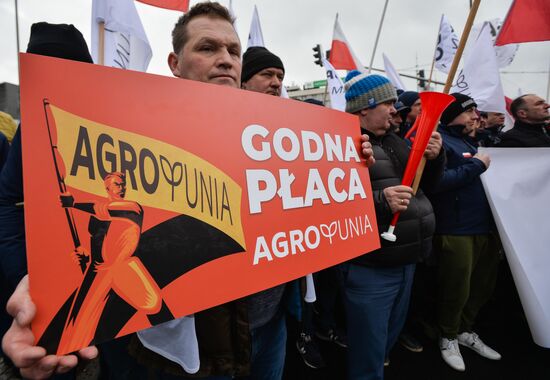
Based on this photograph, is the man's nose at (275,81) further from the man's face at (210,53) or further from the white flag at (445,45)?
the white flag at (445,45)

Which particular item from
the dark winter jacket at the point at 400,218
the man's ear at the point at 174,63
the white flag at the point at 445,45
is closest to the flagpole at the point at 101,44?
the man's ear at the point at 174,63

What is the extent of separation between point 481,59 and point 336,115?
2408mm

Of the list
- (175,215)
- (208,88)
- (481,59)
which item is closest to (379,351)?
(175,215)

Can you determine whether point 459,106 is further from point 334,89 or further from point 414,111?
point 334,89

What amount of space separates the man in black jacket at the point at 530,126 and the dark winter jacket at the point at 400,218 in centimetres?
163

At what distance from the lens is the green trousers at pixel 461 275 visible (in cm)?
213

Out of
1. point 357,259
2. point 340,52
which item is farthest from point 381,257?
point 340,52

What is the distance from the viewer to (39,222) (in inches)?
19.5

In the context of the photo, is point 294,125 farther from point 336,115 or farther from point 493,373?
point 493,373

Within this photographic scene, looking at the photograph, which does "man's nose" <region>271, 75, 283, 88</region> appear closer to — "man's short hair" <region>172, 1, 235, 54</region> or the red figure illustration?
"man's short hair" <region>172, 1, 235, 54</region>

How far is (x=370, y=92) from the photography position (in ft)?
5.24

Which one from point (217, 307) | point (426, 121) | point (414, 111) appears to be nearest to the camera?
point (217, 307)

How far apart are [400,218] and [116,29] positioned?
2.29 m

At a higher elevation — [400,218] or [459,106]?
[459,106]
